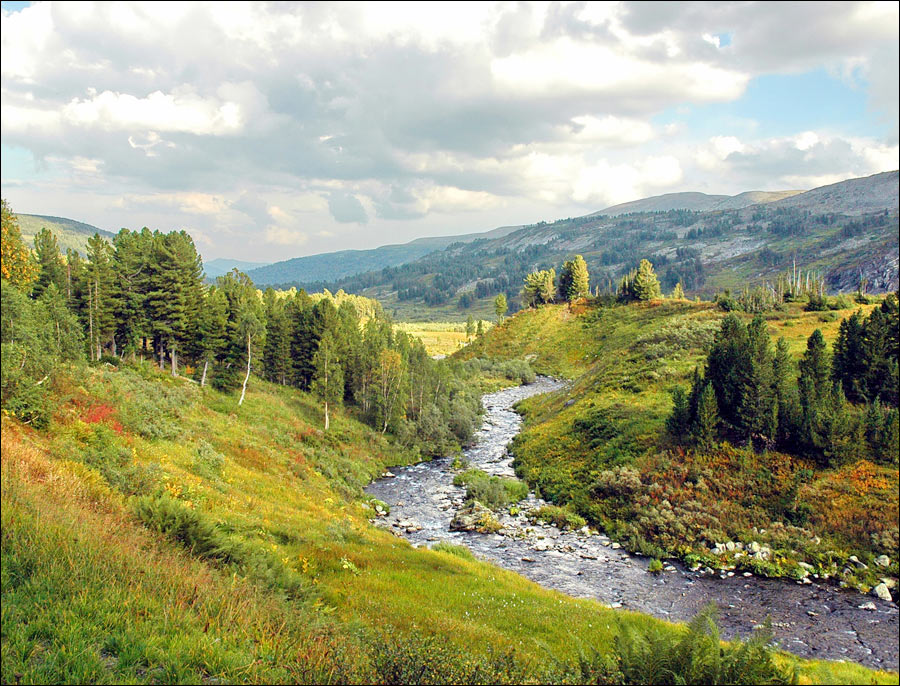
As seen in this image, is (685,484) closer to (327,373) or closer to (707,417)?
(707,417)

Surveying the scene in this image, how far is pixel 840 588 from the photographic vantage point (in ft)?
71.4

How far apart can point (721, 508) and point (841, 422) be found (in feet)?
26.9

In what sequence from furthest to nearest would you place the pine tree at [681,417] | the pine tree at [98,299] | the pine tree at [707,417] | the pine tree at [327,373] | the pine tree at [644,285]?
1. the pine tree at [644,285]
2. the pine tree at [327,373]
3. the pine tree at [98,299]
4. the pine tree at [681,417]
5. the pine tree at [707,417]

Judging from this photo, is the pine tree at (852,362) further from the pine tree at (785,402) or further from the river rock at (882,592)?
the river rock at (882,592)

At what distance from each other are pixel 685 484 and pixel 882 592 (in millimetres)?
10697

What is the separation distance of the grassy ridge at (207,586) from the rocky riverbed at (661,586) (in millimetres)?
3350

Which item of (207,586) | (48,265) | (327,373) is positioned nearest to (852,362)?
(207,586)

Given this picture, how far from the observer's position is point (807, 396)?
29.5m

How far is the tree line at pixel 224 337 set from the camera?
4575cm

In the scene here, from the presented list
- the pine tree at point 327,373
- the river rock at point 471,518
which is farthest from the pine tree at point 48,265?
the river rock at point 471,518

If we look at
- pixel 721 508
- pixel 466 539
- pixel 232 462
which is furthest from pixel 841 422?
pixel 232 462

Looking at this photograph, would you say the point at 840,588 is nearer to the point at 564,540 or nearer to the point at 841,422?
the point at 841,422

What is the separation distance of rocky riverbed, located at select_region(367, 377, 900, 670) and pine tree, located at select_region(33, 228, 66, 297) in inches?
1452

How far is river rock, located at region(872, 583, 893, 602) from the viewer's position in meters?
20.7
